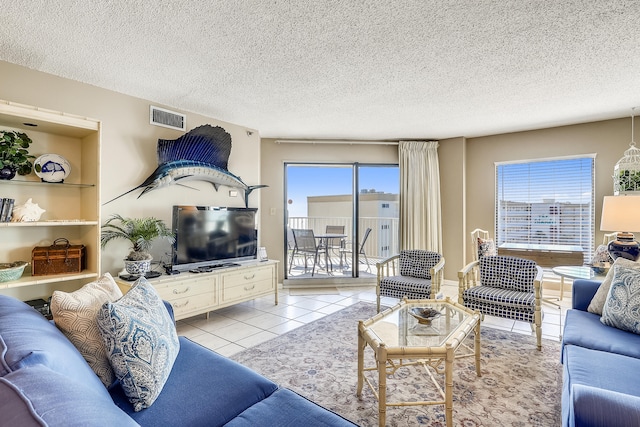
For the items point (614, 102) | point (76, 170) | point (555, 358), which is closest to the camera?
point (555, 358)

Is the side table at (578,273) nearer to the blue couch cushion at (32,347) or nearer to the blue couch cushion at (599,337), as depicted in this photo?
Answer: the blue couch cushion at (599,337)

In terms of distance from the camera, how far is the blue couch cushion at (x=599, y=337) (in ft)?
6.20

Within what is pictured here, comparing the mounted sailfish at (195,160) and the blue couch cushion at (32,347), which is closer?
the blue couch cushion at (32,347)

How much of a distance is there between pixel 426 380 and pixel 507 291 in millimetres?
1410

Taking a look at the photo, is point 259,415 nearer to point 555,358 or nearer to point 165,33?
point 165,33

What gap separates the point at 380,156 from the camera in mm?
5453

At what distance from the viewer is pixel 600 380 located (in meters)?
1.56

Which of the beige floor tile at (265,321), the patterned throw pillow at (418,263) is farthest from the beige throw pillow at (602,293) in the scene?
the beige floor tile at (265,321)

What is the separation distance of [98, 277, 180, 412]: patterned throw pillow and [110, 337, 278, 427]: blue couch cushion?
0.17 ft

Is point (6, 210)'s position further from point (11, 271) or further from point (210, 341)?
point (210, 341)

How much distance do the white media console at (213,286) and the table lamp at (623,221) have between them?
3.49 metres

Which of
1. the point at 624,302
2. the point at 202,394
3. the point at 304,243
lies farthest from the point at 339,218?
the point at 202,394

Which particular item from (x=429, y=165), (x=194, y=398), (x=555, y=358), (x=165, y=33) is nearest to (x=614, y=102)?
(x=429, y=165)

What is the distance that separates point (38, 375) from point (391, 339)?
175 centimetres
